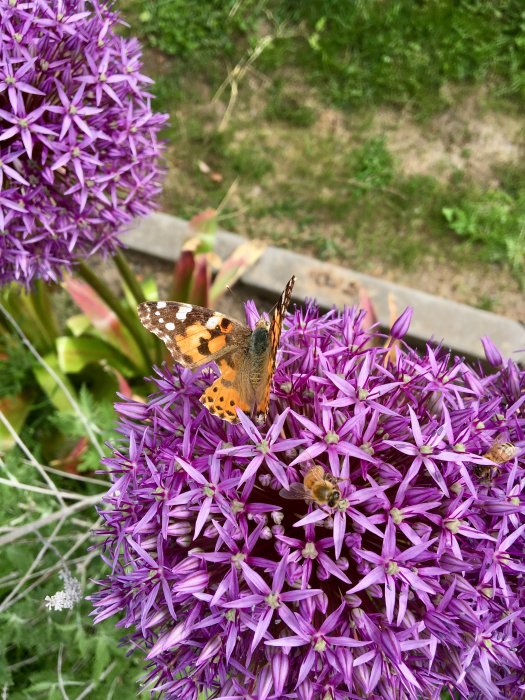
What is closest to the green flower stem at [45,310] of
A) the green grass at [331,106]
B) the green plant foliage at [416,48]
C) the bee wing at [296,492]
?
the green grass at [331,106]

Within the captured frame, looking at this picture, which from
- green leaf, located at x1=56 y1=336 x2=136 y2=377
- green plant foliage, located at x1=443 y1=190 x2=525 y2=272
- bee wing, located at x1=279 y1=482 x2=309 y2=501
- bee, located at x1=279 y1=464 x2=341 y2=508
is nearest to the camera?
bee, located at x1=279 y1=464 x2=341 y2=508

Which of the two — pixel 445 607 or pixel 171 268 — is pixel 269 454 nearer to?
pixel 445 607

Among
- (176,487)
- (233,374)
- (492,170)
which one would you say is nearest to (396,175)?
(492,170)

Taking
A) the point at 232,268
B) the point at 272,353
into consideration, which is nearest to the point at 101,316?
the point at 232,268

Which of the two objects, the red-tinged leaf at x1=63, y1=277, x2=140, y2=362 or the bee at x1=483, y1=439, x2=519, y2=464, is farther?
the red-tinged leaf at x1=63, y1=277, x2=140, y2=362

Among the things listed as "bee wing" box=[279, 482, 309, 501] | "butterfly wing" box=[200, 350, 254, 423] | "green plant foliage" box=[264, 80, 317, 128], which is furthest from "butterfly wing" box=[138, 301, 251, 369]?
"green plant foliage" box=[264, 80, 317, 128]

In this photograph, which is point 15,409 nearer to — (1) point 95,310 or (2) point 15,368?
(2) point 15,368

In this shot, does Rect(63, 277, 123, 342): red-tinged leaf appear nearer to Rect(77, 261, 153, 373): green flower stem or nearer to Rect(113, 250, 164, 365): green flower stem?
Rect(77, 261, 153, 373): green flower stem
